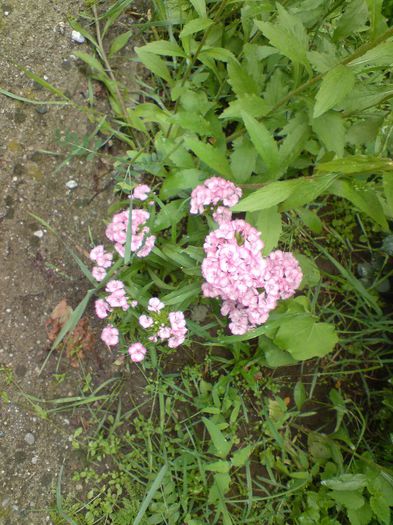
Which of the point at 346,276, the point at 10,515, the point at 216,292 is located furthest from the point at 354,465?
the point at 10,515

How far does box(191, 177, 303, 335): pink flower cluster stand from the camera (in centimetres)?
208

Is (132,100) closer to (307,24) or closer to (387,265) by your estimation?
(307,24)

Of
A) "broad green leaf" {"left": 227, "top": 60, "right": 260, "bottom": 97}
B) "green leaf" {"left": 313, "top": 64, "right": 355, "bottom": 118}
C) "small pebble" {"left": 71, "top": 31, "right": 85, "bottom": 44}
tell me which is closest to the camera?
"green leaf" {"left": 313, "top": 64, "right": 355, "bottom": 118}

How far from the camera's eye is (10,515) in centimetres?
238

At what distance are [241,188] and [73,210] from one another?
937mm

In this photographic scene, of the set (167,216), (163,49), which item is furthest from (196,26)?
(167,216)

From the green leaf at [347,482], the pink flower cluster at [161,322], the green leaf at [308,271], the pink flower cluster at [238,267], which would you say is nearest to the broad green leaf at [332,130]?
the pink flower cluster at [238,267]

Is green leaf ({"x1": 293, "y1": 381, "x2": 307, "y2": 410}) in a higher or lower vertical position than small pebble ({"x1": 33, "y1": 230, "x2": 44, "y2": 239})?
lower

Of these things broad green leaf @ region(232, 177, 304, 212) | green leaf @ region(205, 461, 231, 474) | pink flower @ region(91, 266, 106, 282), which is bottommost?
green leaf @ region(205, 461, 231, 474)

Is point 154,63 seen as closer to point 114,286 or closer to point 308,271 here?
point 114,286

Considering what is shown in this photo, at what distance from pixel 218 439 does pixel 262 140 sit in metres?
1.42

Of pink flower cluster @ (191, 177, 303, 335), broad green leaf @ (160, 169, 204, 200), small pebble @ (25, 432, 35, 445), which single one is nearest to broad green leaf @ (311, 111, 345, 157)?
pink flower cluster @ (191, 177, 303, 335)

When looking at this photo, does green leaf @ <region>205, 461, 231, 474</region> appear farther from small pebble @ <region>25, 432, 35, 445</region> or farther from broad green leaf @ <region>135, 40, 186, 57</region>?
broad green leaf @ <region>135, 40, 186, 57</region>

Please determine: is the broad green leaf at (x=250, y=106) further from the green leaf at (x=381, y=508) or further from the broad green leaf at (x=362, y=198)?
the green leaf at (x=381, y=508)
